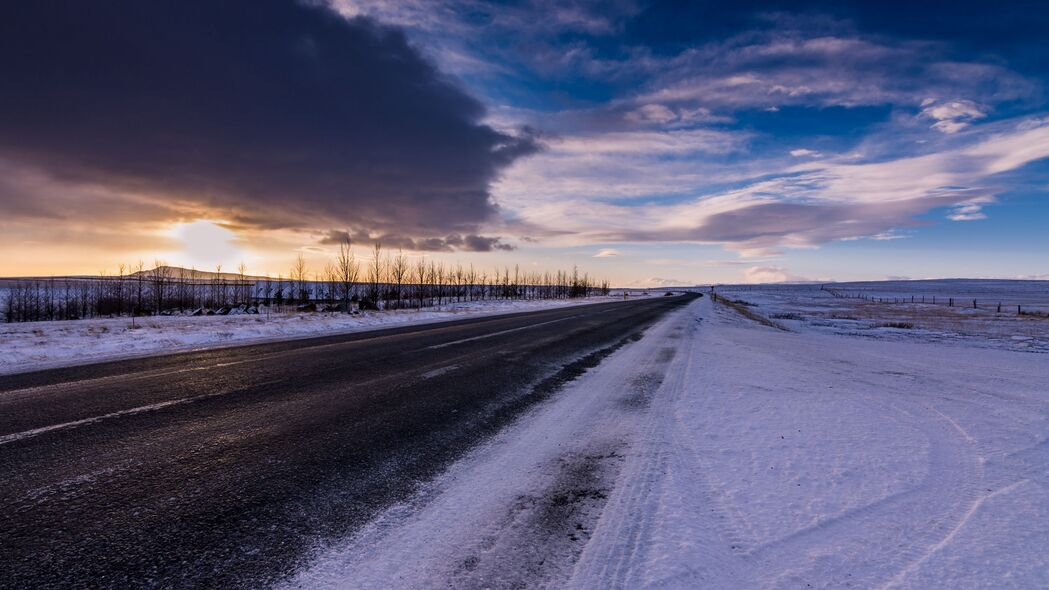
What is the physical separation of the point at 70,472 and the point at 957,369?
13.7 metres

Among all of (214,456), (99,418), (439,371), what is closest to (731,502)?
(214,456)

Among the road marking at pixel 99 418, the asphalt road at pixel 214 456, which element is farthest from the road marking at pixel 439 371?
the road marking at pixel 99 418

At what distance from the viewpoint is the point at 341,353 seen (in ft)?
31.9

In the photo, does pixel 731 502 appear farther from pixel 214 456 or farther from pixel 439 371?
pixel 439 371

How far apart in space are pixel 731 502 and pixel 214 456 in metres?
4.01

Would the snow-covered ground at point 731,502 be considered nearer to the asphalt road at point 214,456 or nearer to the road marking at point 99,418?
the asphalt road at point 214,456

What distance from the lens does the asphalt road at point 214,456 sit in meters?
2.38

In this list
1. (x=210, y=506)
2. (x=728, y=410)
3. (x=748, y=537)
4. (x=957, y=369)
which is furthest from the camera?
(x=957, y=369)

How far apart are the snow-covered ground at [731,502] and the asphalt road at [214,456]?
0.43 m

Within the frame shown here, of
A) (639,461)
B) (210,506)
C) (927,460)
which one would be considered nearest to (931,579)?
(639,461)

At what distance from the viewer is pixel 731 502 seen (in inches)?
127

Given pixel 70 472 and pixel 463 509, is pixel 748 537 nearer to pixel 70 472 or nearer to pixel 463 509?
pixel 463 509

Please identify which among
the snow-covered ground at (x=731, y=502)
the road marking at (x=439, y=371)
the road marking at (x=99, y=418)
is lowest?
the snow-covered ground at (x=731, y=502)

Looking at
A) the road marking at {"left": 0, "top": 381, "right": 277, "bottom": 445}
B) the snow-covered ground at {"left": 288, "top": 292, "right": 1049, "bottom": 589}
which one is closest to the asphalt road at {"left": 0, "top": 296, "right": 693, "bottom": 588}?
the road marking at {"left": 0, "top": 381, "right": 277, "bottom": 445}
